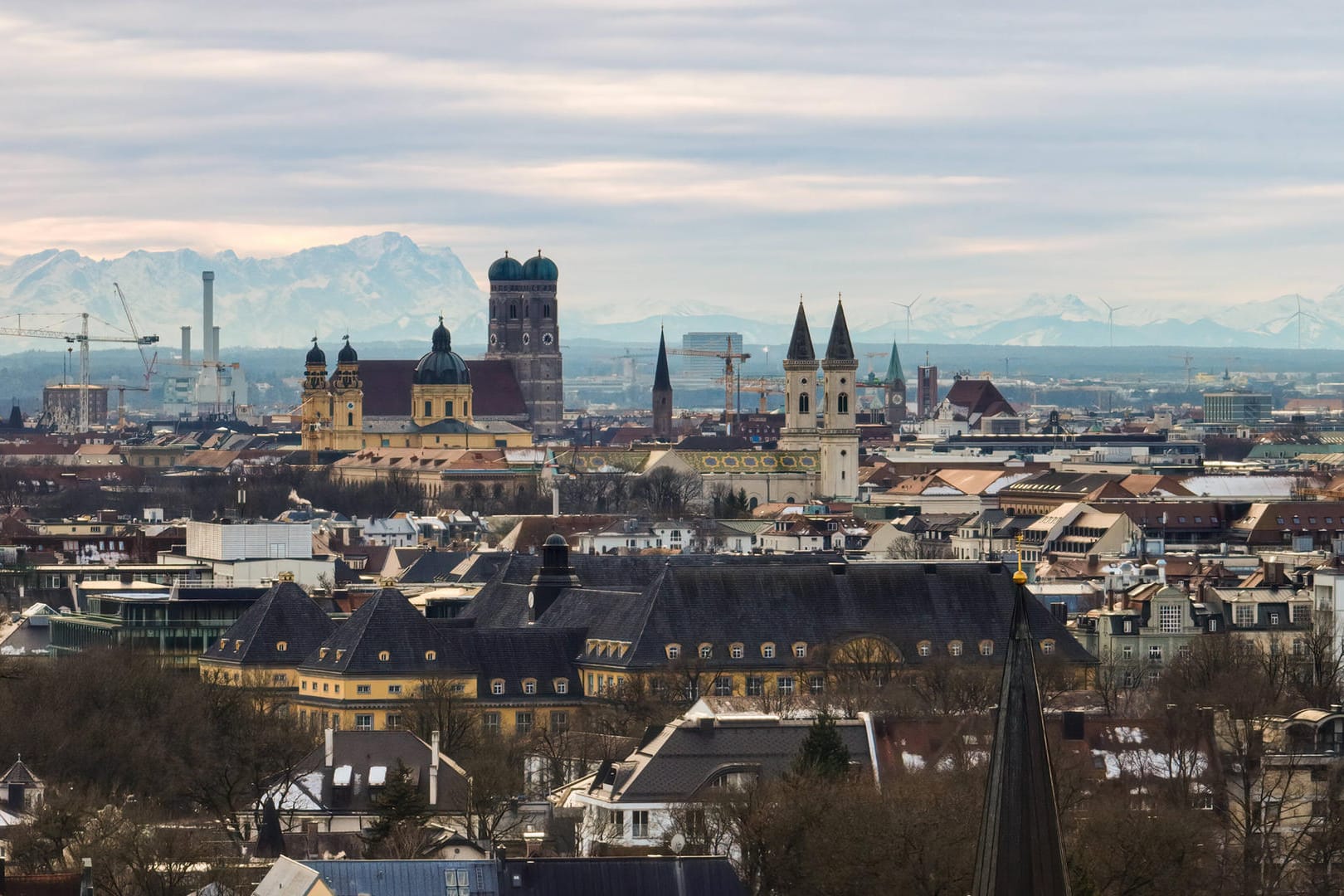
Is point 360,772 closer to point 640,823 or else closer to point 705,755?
point 705,755

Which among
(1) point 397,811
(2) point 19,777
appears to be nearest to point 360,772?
(2) point 19,777

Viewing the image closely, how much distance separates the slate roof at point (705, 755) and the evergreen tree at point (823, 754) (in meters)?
0.62

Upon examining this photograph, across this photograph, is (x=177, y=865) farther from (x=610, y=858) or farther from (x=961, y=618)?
(x=961, y=618)

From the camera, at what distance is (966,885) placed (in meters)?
61.7

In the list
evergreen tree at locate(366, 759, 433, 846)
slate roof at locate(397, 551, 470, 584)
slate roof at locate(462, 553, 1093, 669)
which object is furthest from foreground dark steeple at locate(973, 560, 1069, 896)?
slate roof at locate(397, 551, 470, 584)

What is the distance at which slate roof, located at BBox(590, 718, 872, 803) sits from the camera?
2970 inches

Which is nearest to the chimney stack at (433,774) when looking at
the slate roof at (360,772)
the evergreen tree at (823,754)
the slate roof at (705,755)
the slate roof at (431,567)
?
the slate roof at (360,772)

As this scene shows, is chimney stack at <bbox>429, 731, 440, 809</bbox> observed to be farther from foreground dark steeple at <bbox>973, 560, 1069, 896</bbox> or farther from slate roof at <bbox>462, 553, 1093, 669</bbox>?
foreground dark steeple at <bbox>973, 560, 1069, 896</bbox>

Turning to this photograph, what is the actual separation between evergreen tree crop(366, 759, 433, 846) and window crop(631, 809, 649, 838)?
3774 mm

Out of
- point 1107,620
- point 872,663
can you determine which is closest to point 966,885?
point 872,663

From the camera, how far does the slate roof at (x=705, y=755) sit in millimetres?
75438

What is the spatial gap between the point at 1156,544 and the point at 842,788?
94.9 metres

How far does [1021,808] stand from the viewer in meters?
31.1

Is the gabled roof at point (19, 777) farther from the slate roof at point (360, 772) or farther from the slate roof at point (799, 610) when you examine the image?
the slate roof at point (799, 610)
